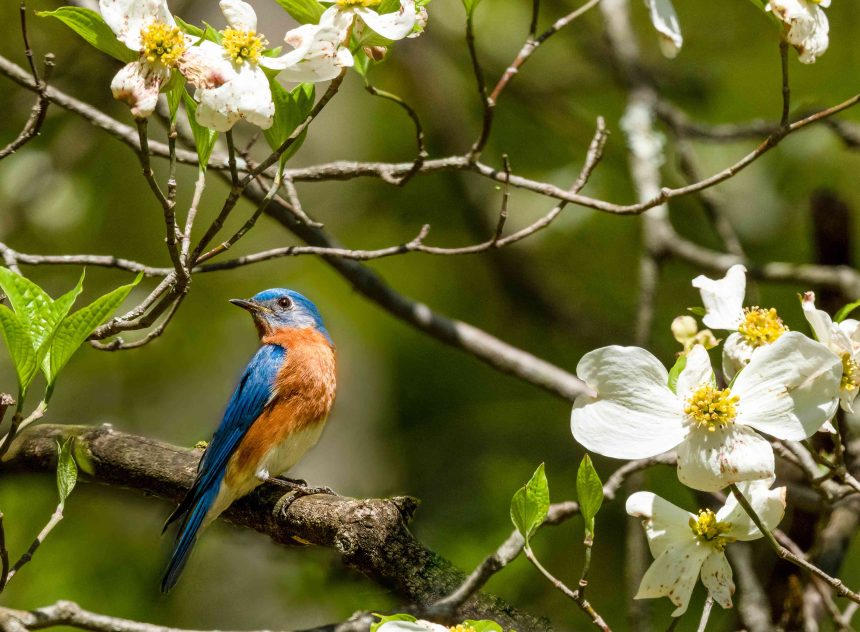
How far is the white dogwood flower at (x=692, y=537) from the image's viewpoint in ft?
7.25

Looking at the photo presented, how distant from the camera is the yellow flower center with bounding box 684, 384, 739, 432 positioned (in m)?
2.02

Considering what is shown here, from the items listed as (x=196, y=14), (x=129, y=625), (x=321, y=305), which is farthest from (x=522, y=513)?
(x=196, y=14)

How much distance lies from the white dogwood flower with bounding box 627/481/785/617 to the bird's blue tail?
1.67m

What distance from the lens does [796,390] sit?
201 centimetres

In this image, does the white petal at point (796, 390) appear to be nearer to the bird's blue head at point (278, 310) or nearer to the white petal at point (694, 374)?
the white petal at point (694, 374)

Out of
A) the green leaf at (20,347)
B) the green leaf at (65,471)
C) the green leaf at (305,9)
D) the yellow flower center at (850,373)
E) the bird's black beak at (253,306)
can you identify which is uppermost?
the green leaf at (305,9)

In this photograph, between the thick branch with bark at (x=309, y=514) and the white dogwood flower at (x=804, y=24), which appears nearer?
the white dogwood flower at (x=804, y=24)

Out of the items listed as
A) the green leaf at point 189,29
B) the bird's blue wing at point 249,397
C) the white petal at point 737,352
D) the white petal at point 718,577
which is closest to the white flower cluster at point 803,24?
the white petal at point 737,352

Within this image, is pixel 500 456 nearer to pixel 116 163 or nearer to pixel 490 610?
pixel 116 163

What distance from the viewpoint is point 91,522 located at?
5.41 metres

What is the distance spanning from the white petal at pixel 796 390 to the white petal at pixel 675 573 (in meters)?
0.38

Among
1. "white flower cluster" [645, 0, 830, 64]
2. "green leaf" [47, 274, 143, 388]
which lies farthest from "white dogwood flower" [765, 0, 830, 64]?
"green leaf" [47, 274, 143, 388]

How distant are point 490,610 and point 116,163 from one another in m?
4.93

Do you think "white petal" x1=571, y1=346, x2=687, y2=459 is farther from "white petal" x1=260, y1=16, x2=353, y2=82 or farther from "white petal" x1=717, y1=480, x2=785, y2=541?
"white petal" x1=260, y1=16, x2=353, y2=82
